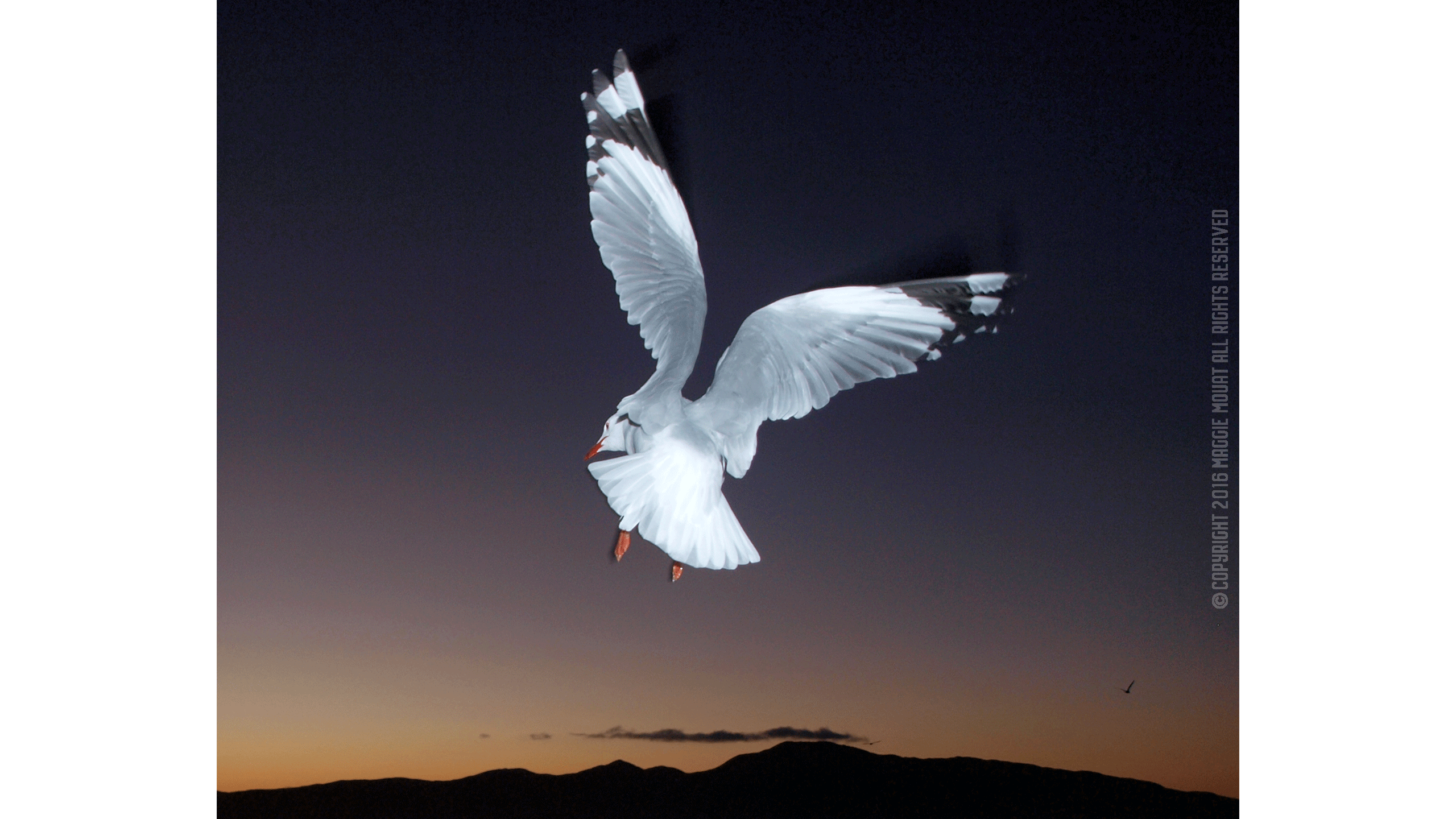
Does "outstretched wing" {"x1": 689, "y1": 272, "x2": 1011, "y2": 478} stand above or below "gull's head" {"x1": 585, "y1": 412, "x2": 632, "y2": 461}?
above

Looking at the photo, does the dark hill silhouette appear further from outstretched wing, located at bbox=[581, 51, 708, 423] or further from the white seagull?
outstretched wing, located at bbox=[581, 51, 708, 423]

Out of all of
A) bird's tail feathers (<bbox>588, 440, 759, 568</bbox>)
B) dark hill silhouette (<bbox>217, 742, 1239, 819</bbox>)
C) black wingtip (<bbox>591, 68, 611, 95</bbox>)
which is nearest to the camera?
bird's tail feathers (<bbox>588, 440, 759, 568</bbox>)

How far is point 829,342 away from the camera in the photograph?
177cm

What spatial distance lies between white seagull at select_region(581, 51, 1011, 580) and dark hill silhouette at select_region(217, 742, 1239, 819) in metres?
0.53

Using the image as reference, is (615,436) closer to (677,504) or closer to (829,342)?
(677,504)

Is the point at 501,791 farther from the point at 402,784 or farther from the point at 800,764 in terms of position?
the point at 800,764

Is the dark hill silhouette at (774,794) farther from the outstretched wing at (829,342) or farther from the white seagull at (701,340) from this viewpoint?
the outstretched wing at (829,342)

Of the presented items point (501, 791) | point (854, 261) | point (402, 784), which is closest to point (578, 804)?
point (501, 791)

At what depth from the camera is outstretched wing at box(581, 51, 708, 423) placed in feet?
5.82

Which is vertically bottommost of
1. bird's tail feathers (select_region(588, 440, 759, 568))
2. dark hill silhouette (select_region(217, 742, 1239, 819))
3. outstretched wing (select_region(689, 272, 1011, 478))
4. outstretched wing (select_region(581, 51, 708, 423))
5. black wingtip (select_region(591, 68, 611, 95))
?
dark hill silhouette (select_region(217, 742, 1239, 819))

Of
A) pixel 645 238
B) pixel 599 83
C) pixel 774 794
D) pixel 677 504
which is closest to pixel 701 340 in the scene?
pixel 645 238

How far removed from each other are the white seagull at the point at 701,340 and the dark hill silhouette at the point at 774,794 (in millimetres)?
530

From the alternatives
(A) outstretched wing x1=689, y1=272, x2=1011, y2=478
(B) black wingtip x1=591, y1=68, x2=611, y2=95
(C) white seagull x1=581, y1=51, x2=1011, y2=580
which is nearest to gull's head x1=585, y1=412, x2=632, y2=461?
(C) white seagull x1=581, y1=51, x2=1011, y2=580
